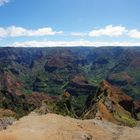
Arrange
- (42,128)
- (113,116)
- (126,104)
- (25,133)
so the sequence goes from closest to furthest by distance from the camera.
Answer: (25,133) → (42,128) → (113,116) → (126,104)

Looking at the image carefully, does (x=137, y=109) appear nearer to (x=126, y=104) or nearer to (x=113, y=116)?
(x=126, y=104)

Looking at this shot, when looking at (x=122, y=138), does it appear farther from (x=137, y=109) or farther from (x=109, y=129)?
(x=137, y=109)

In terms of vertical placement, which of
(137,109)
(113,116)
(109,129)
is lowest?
(137,109)

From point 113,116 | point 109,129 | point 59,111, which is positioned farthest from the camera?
point 59,111

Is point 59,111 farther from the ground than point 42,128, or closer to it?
closer to it

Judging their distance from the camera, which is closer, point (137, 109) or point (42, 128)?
point (42, 128)

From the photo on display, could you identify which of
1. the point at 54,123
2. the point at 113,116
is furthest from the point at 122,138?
the point at 113,116
